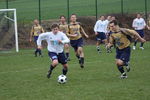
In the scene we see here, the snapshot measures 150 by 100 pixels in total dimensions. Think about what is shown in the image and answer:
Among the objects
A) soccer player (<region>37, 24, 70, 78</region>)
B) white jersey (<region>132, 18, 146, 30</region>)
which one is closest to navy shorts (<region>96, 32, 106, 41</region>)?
white jersey (<region>132, 18, 146, 30</region>)

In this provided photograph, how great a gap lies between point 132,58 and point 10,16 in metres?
10.6

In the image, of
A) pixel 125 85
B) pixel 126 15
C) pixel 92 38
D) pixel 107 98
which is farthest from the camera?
pixel 126 15

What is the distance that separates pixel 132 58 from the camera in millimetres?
21484

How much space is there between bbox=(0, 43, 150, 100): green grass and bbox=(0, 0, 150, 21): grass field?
19726mm

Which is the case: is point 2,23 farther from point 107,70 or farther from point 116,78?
point 116,78

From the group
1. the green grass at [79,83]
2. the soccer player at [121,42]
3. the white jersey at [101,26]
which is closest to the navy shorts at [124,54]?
the soccer player at [121,42]

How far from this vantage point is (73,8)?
43.3m

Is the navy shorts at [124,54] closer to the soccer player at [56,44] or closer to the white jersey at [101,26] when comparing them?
the soccer player at [56,44]

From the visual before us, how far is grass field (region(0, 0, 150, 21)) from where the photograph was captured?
39666mm

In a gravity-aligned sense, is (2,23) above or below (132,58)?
above

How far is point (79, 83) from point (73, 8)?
98.4 feet

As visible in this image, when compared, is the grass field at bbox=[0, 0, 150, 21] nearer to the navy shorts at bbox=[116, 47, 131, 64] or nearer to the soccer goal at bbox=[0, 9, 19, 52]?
the soccer goal at bbox=[0, 9, 19, 52]

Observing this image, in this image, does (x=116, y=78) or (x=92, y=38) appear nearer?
(x=116, y=78)

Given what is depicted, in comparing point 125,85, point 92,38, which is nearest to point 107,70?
point 125,85
